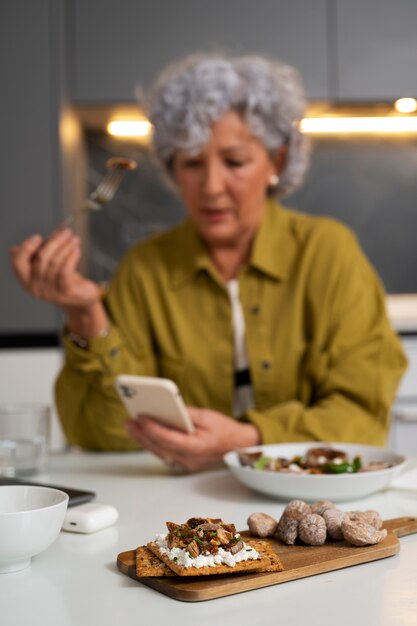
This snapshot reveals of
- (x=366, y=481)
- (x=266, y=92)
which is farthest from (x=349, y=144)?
(x=366, y=481)

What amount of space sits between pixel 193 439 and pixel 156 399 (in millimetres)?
89

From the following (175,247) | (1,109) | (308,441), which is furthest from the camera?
(1,109)

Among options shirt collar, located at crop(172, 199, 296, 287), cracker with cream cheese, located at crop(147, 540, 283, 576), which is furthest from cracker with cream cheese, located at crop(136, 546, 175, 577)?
shirt collar, located at crop(172, 199, 296, 287)

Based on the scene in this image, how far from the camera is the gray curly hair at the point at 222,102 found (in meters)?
1.80

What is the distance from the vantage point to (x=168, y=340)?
6.03ft

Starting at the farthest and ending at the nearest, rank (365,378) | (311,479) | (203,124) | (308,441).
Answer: (203,124), (365,378), (308,441), (311,479)

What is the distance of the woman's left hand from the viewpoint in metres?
1.34

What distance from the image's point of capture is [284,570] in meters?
0.78

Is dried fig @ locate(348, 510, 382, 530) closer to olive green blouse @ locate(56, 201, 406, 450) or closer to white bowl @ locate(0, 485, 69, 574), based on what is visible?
white bowl @ locate(0, 485, 69, 574)

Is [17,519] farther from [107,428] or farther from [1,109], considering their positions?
[1,109]

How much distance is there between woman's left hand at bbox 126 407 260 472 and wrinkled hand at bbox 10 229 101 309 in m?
0.32

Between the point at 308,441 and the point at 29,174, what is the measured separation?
178 cm

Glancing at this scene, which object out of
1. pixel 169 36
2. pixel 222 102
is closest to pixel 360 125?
pixel 169 36

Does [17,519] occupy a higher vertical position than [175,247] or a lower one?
lower
